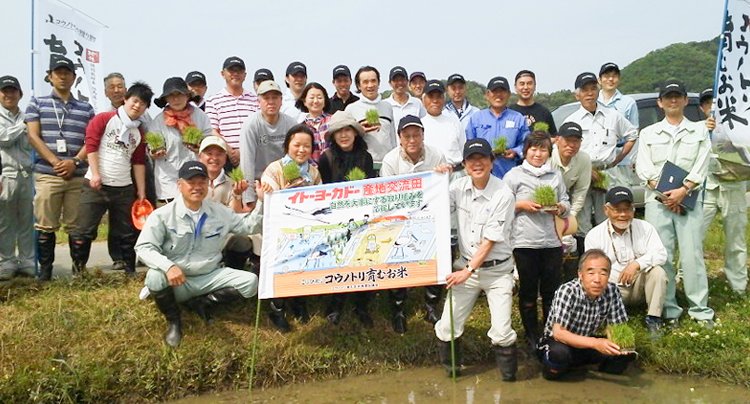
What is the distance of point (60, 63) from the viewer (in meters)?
6.30

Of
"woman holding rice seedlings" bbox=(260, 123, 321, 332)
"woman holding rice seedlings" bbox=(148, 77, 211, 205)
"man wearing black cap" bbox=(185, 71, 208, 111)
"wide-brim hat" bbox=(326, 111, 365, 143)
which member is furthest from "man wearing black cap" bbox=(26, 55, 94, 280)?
"wide-brim hat" bbox=(326, 111, 365, 143)

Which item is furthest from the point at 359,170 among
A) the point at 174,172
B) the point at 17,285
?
the point at 17,285

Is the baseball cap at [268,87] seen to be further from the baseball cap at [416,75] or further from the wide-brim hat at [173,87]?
the baseball cap at [416,75]

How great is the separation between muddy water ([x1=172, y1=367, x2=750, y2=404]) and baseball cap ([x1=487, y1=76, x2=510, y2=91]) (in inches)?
113

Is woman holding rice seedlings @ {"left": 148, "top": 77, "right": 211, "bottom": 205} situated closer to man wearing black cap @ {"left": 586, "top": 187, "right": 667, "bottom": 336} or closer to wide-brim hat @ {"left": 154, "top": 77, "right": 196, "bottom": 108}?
wide-brim hat @ {"left": 154, "top": 77, "right": 196, "bottom": 108}

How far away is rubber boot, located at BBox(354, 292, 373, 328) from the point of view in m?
5.84

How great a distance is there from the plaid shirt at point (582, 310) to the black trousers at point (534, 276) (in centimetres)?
36

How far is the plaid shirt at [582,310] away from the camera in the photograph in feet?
16.5

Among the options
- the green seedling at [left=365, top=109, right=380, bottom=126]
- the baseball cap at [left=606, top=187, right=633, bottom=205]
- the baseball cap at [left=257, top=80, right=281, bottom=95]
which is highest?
the baseball cap at [left=257, top=80, right=281, bottom=95]

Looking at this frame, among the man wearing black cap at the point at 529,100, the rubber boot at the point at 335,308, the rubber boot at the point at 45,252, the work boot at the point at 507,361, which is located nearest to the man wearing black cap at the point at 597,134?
the man wearing black cap at the point at 529,100

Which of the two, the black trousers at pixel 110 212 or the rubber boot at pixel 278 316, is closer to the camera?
the rubber boot at pixel 278 316

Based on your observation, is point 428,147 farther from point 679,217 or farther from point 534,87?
point 679,217

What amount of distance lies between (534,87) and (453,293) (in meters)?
2.77

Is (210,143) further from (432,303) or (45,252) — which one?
(432,303)
